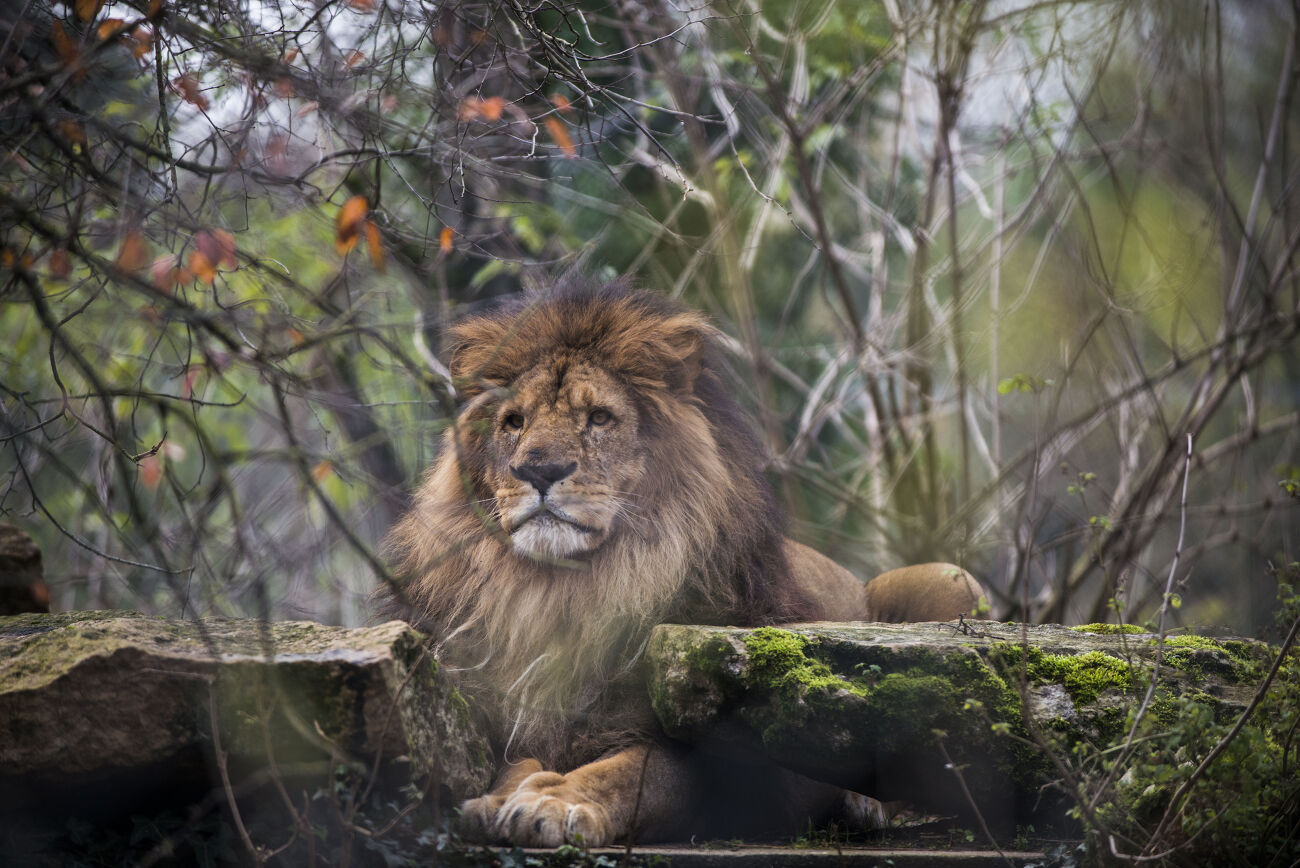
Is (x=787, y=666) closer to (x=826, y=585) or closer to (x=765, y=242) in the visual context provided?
(x=826, y=585)

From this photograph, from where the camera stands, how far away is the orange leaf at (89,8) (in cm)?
332

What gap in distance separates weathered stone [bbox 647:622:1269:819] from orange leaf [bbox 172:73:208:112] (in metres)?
2.32

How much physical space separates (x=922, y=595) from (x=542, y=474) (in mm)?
2336

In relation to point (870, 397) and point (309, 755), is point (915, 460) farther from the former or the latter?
point (309, 755)

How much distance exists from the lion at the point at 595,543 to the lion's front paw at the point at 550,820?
5.4 inches

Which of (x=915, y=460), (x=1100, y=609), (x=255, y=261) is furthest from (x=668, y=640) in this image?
(x=915, y=460)

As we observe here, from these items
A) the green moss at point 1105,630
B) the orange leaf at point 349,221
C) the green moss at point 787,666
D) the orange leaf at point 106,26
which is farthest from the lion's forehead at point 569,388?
the green moss at point 1105,630

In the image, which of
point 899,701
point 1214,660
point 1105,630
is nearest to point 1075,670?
point 1214,660

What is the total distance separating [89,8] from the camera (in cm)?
335

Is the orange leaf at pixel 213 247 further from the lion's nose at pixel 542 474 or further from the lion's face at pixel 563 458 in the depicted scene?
the lion's nose at pixel 542 474

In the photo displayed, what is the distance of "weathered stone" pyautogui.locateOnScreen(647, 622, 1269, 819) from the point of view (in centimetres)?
323

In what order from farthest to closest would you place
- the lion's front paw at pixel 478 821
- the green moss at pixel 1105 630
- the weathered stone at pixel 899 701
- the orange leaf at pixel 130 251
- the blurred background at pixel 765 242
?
the green moss at pixel 1105 630
the blurred background at pixel 765 242
the weathered stone at pixel 899 701
the lion's front paw at pixel 478 821
the orange leaf at pixel 130 251

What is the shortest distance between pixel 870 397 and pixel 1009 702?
12.9 feet

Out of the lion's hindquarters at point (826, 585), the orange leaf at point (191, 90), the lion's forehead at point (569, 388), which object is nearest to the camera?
the orange leaf at point (191, 90)
